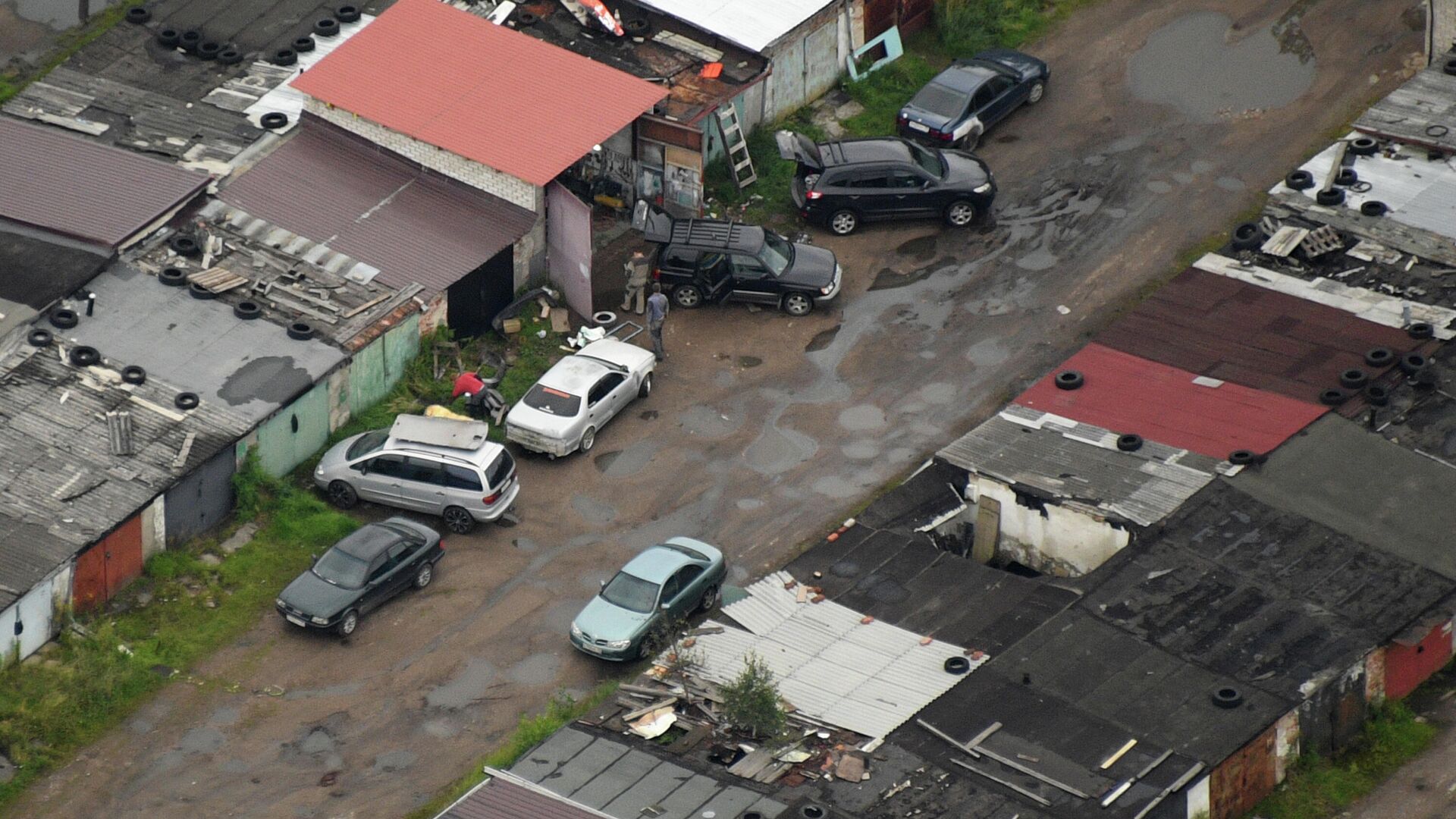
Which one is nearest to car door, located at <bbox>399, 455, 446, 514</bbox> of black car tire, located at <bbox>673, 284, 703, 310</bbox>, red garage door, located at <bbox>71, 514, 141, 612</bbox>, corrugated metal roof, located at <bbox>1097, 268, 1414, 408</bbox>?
red garage door, located at <bbox>71, 514, 141, 612</bbox>

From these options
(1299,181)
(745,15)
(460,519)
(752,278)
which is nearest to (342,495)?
(460,519)

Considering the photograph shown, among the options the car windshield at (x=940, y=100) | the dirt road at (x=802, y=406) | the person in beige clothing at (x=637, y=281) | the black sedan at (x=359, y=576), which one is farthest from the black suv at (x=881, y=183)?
the black sedan at (x=359, y=576)

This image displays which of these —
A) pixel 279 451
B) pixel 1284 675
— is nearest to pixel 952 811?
pixel 1284 675

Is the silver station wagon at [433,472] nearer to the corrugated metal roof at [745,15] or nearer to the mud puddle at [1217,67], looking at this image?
the corrugated metal roof at [745,15]

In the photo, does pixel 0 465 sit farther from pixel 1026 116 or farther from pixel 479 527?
pixel 1026 116

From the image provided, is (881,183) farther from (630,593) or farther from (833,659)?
(833,659)

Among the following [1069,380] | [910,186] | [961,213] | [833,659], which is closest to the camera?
[833,659]

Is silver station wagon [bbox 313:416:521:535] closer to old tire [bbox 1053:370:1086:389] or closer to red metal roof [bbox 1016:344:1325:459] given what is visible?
red metal roof [bbox 1016:344:1325:459]
